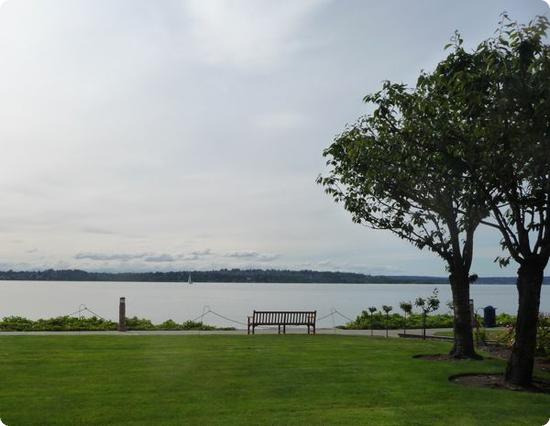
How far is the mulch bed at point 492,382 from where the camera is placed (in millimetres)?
9727

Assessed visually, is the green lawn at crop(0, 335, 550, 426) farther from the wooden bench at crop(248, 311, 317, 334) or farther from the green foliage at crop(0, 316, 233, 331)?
the green foliage at crop(0, 316, 233, 331)

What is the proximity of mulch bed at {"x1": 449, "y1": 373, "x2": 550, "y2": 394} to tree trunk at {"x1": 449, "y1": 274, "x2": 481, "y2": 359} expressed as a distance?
2.08 m

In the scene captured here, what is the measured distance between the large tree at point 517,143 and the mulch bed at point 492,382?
0.54 ft

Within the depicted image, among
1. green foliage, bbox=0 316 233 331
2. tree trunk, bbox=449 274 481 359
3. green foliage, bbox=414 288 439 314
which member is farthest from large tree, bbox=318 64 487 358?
green foliage, bbox=0 316 233 331

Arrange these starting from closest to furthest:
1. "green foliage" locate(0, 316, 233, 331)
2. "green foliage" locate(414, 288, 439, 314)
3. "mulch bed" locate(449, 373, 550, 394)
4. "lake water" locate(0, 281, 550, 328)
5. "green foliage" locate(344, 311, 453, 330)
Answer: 1. "mulch bed" locate(449, 373, 550, 394)
2. "green foliage" locate(414, 288, 439, 314)
3. "green foliage" locate(0, 316, 233, 331)
4. "green foliage" locate(344, 311, 453, 330)
5. "lake water" locate(0, 281, 550, 328)

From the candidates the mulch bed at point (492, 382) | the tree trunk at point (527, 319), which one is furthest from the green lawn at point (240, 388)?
the tree trunk at point (527, 319)

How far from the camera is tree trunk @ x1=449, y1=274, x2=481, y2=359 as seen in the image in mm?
13188

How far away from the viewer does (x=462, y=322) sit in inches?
528

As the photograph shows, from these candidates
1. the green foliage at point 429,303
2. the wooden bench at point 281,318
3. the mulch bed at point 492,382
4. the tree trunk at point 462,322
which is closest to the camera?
the mulch bed at point 492,382

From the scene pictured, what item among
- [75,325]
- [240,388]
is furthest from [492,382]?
[75,325]

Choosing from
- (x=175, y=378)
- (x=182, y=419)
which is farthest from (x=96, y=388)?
(x=182, y=419)

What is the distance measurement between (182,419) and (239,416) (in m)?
0.69

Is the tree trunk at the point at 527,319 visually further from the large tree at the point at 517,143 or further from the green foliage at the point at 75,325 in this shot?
the green foliage at the point at 75,325

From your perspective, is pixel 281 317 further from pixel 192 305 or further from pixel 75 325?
pixel 192 305
